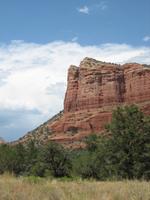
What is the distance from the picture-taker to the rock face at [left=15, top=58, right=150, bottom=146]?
18062 centimetres

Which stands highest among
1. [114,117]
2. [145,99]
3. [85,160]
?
[145,99]

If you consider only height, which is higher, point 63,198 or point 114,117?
point 114,117

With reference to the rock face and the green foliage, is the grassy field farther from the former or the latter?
the rock face

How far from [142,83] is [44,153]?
12199 centimetres

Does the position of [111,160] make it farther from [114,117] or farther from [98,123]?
[98,123]

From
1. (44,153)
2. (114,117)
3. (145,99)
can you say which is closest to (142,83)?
(145,99)

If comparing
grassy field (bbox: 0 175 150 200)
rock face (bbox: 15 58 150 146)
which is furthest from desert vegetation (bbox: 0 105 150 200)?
rock face (bbox: 15 58 150 146)

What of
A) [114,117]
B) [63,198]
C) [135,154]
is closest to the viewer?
[63,198]

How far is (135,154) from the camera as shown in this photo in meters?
44.6

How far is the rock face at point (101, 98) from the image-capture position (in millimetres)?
180625

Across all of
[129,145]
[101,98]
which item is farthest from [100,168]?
[101,98]

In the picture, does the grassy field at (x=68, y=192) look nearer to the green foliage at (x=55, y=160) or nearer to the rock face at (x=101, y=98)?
the green foliage at (x=55, y=160)

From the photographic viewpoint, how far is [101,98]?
193 m

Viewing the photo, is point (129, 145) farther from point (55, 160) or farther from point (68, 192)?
point (68, 192)
